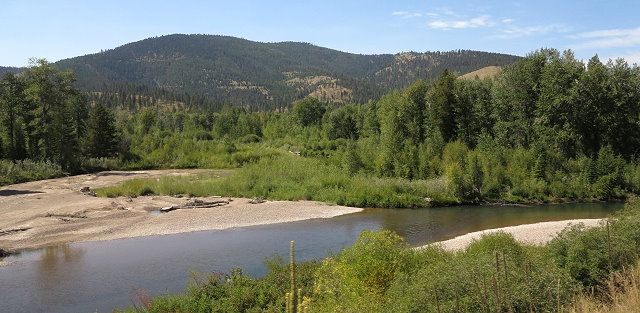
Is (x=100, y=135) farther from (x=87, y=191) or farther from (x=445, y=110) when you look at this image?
(x=445, y=110)

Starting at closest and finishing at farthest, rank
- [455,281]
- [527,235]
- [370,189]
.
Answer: [455,281] < [527,235] < [370,189]

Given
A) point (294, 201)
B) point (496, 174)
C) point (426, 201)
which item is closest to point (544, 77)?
point (496, 174)

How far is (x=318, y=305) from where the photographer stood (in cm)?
1170

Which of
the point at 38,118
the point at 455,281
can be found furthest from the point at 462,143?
the point at 38,118

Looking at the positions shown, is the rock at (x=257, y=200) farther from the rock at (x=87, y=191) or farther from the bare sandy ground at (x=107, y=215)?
the rock at (x=87, y=191)

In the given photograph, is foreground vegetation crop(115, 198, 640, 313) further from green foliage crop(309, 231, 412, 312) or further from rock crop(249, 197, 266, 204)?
rock crop(249, 197, 266, 204)

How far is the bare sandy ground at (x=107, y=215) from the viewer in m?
28.8

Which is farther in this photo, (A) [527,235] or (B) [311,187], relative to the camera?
(B) [311,187]

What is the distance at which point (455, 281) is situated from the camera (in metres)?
9.75

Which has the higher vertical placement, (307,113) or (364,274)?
(307,113)

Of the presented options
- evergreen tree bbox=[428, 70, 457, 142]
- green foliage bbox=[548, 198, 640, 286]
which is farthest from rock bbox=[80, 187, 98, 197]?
green foliage bbox=[548, 198, 640, 286]

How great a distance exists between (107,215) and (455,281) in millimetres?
31065

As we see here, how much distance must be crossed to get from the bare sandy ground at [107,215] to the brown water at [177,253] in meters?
1.89

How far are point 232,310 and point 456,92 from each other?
145 feet
